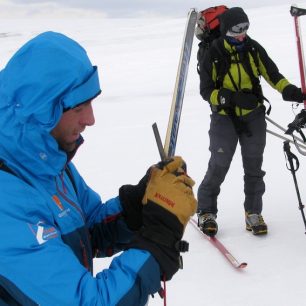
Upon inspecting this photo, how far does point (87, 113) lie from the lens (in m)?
1.34

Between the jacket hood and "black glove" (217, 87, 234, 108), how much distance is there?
2084mm

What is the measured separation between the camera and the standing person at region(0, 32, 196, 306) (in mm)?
1137

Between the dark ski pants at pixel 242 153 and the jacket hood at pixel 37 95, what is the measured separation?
2345mm

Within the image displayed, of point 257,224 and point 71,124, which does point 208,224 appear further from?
point 71,124

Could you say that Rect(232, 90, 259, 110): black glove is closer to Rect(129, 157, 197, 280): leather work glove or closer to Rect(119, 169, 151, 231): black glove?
Rect(119, 169, 151, 231): black glove

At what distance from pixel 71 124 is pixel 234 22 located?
7.21 ft

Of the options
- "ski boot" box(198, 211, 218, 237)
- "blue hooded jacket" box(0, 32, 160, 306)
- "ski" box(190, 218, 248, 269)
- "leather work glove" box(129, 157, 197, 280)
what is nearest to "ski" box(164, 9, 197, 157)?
"leather work glove" box(129, 157, 197, 280)

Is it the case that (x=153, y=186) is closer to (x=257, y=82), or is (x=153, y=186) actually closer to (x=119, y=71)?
(x=257, y=82)

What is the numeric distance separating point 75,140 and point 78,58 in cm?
26

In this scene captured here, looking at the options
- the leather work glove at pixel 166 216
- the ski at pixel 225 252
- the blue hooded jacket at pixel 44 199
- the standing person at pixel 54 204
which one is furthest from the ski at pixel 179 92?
the ski at pixel 225 252

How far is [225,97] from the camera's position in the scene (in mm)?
3236

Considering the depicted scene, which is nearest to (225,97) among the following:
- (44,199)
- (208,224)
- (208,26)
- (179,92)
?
(208,26)

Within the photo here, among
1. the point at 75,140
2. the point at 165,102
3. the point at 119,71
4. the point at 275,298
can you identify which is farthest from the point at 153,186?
the point at 119,71

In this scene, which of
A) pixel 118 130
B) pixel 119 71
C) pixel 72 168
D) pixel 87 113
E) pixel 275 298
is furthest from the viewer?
pixel 119 71
